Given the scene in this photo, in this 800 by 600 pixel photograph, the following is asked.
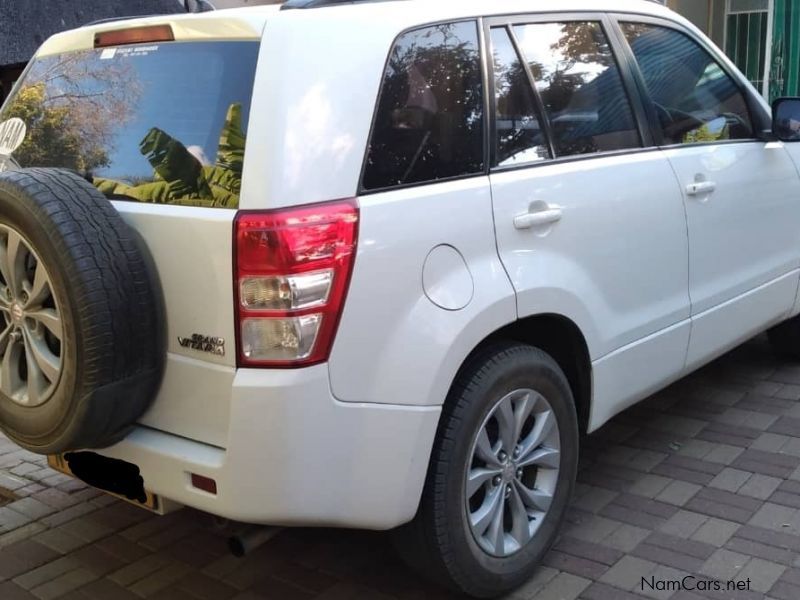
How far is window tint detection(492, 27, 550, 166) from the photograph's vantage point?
2973mm

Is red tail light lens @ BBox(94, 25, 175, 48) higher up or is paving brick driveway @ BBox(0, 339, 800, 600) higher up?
red tail light lens @ BBox(94, 25, 175, 48)

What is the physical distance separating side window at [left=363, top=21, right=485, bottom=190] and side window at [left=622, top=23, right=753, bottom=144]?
111 cm

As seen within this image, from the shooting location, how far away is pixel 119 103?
2871mm

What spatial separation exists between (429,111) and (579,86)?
2.87 ft

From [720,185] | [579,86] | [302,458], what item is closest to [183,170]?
[302,458]

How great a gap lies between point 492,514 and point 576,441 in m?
0.49

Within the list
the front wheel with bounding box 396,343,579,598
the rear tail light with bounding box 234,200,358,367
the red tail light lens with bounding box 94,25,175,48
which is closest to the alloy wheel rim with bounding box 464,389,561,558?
the front wheel with bounding box 396,343,579,598

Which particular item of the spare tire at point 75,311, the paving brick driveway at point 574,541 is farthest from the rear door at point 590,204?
the spare tire at point 75,311

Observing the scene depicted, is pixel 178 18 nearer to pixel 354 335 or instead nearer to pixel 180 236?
pixel 180 236

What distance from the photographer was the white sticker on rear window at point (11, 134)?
3.20 metres

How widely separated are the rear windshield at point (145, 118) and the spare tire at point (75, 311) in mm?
197

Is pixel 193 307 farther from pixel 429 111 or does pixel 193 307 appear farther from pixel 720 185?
pixel 720 185

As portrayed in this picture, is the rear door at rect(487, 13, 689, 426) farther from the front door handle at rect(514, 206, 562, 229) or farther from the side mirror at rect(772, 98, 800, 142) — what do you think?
the side mirror at rect(772, 98, 800, 142)

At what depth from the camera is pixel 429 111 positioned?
273cm
